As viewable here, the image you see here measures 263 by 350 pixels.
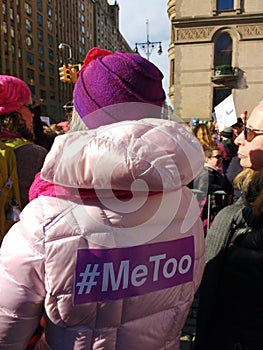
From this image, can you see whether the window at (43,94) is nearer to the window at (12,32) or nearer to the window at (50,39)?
the window at (50,39)

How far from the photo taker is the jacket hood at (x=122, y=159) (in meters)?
0.84

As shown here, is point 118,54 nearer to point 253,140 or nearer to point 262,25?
point 253,140

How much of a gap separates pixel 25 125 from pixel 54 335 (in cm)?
152

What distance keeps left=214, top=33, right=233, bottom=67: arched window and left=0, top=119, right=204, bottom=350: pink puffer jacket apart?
2145cm

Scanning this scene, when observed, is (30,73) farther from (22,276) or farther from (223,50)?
(22,276)

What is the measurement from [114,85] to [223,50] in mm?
21673

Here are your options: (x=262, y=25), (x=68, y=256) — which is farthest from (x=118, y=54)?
(x=262, y=25)

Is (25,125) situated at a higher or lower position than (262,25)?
lower

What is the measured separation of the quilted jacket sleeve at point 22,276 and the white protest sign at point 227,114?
169 inches

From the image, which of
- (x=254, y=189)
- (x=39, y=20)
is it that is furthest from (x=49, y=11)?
(x=254, y=189)

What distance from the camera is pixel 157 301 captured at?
1037 millimetres

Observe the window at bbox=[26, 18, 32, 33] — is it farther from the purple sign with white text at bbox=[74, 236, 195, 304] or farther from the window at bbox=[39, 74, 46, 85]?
the purple sign with white text at bbox=[74, 236, 195, 304]

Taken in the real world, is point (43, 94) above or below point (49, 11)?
below

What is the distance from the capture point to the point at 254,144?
1.52m
